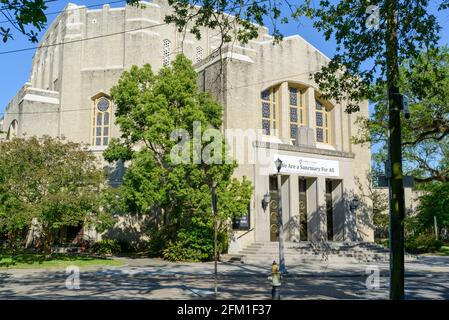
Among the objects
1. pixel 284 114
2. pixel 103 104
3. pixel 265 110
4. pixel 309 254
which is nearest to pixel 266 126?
pixel 265 110

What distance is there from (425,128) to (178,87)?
1346 cm

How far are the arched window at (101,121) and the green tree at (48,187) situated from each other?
10568 mm

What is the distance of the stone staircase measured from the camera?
27.0 m

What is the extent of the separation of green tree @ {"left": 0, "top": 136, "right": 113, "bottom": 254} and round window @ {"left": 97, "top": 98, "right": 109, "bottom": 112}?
1179cm

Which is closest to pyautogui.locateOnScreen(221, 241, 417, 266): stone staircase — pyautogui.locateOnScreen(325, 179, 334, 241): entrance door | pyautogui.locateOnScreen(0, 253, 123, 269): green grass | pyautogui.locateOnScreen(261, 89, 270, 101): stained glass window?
pyautogui.locateOnScreen(325, 179, 334, 241): entrance door

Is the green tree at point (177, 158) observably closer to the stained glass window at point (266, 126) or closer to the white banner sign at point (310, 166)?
the white banner sign at point (310, 166)

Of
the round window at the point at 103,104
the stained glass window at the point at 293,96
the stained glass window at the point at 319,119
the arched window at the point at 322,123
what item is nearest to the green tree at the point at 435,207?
the arched window at the point at 322,123

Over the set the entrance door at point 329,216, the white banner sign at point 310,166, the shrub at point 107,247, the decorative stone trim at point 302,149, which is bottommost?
the shrub at point 107,247

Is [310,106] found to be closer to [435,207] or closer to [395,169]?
[435,207]

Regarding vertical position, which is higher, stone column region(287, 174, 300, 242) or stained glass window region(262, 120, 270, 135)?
stained glass window region(262, 120, 270, 135)

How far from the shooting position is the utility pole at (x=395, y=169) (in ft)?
32.3

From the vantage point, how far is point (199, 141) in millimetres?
25875

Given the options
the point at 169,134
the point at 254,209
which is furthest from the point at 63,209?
the point at 254,209

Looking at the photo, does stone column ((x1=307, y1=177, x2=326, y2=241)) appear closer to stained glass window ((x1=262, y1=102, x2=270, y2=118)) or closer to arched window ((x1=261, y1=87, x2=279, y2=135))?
arched window ((x1=261, y1=87, x2=279, y2=135))
